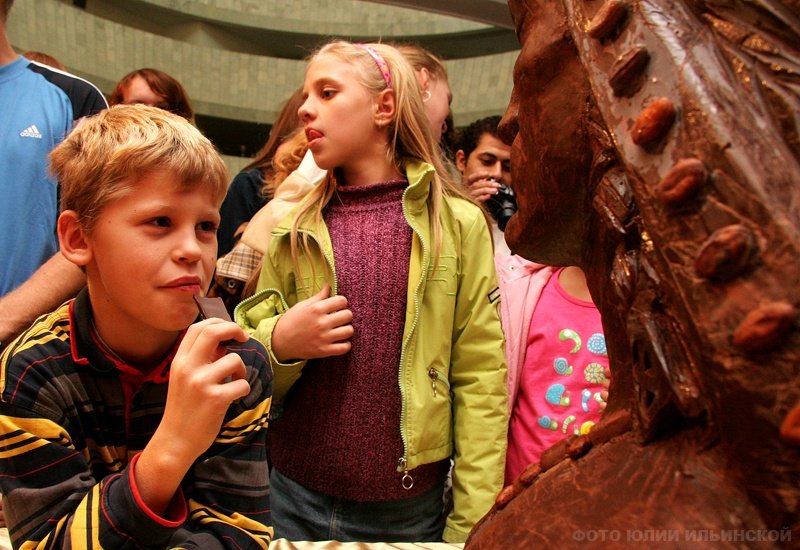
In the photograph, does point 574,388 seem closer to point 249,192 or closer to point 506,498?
point 506,498

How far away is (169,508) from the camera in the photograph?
821mm

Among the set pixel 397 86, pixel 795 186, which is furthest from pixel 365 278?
pixel 795 186

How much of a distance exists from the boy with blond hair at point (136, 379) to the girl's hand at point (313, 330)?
0.68ft

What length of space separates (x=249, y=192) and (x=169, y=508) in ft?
4.00

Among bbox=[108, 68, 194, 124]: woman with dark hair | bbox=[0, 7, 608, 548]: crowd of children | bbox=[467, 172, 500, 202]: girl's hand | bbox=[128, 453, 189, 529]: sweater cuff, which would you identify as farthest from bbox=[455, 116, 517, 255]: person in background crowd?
bbox=[128, 453, 189, 529]: sweater cuff

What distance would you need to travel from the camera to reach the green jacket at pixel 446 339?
1254 mm

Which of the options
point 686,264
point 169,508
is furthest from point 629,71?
point 169,508

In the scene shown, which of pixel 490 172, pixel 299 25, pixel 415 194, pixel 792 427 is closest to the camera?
pixel 792 427

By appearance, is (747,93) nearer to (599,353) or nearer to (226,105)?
(599,353)

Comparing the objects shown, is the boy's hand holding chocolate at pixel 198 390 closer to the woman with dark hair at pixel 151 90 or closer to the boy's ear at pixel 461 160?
the woman with dark hair at pixel 151 90

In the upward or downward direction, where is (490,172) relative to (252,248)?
upward

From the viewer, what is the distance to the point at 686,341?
538mm

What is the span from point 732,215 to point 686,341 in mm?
104

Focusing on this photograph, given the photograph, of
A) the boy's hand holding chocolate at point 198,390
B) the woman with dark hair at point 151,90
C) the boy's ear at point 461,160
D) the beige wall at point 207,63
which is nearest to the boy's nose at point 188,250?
the boy's hand holding chocolate at point 198,390
